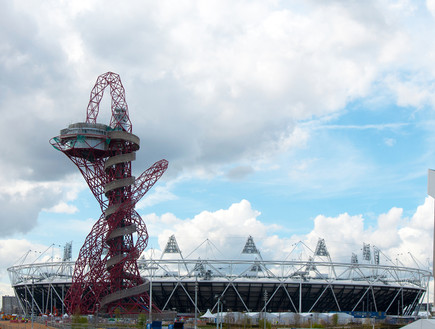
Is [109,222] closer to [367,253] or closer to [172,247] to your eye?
[172,247]

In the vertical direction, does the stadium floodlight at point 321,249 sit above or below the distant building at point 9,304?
above

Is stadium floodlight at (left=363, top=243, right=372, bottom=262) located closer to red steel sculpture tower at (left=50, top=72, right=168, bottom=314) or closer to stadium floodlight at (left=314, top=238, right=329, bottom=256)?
stadium floodlight at (left=314, top=238, right=329, bottom=256)

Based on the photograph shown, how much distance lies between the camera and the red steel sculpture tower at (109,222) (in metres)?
78.8

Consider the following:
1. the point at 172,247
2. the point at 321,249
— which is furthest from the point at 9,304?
the point at 321,249

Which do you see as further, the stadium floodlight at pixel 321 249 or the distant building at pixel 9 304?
the distant building at pixel 9 304

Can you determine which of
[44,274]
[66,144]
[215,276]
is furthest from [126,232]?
[44,274]

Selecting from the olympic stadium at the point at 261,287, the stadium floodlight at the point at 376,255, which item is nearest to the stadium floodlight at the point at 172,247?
the olympic stadium at the point at 261,287

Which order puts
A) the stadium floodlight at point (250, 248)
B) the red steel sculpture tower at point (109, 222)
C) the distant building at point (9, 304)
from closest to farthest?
1. the red steel sculpture tower at point (109, 222)
2. the stadium floodlight at point (250, 248)
3. the distant building at point (9, 304)

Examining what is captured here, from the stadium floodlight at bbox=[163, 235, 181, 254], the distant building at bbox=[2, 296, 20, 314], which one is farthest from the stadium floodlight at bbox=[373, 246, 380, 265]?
the distant building at bbox=[2, 296, 20, 314]

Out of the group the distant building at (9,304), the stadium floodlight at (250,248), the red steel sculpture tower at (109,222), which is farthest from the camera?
the distant building at (9,304)

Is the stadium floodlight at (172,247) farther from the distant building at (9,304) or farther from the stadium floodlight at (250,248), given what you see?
the distant building at (9,304)

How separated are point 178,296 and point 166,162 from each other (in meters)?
34.1

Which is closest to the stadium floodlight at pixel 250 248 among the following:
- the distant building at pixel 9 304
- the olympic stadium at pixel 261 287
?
the olympic stadium at pixel 261 287

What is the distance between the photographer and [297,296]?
10488 cm
